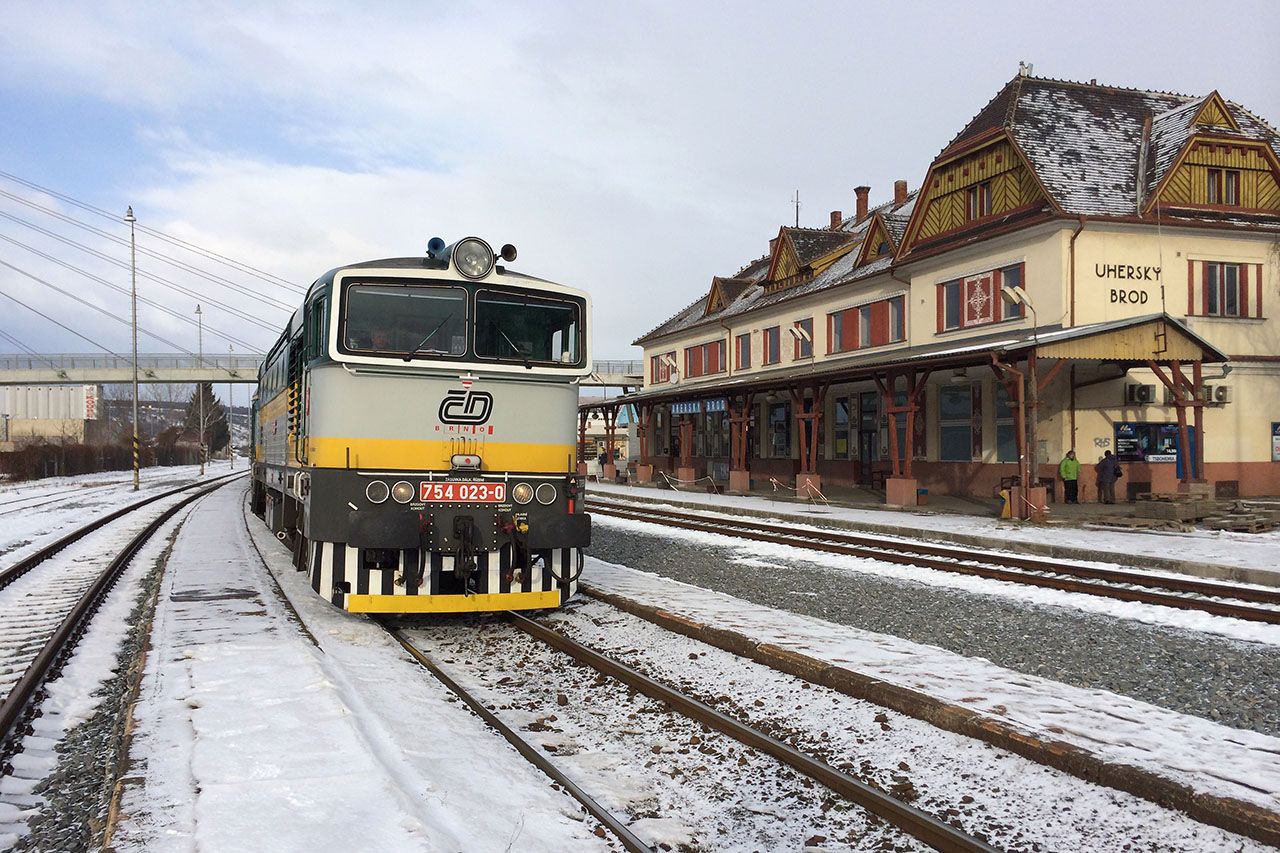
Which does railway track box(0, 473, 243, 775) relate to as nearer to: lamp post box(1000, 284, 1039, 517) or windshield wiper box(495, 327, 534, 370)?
windshield wiper box(495, 327, 534, 370)

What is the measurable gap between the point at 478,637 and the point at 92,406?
109062mm

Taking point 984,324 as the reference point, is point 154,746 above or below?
below

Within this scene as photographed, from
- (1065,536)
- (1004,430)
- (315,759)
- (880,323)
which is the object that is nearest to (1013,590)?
(1065,536)

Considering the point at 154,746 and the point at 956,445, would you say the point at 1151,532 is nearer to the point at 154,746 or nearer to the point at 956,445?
the point at 956,445

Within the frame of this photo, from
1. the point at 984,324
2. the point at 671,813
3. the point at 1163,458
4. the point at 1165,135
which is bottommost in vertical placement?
the point at 671,813

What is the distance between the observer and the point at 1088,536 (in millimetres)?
15992

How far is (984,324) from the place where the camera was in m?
25.0

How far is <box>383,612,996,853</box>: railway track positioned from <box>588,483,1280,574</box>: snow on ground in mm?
9572

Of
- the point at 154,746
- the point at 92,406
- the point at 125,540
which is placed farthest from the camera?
the point at 92,406

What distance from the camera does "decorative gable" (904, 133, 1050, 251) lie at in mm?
24266

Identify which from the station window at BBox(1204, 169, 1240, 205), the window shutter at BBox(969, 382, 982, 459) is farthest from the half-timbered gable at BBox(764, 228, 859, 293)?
the station window at BBox(1204, 169, 1240, 205)

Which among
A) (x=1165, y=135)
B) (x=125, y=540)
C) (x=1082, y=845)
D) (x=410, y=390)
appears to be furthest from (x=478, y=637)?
(x=1165, y=135)

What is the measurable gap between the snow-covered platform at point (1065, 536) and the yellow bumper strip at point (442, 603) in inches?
373

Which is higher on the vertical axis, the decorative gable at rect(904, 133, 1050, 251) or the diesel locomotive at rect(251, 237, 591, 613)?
the decorative gable at rect(904, 133, 1050, 251)
